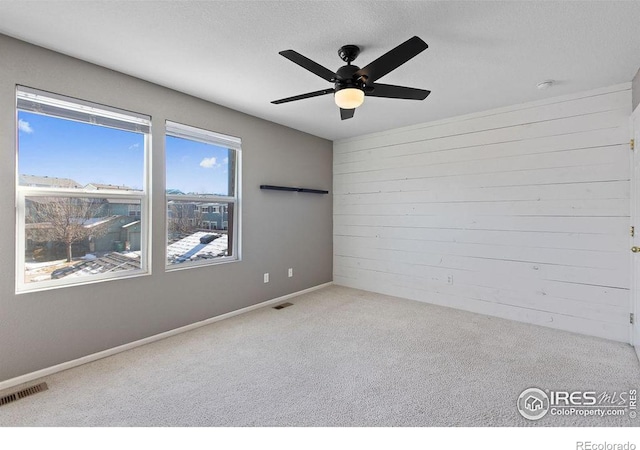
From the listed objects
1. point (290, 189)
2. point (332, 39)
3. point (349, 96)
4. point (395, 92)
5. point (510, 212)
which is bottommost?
point (510, 212)

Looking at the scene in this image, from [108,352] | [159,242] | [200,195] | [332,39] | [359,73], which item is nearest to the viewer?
[359,73]

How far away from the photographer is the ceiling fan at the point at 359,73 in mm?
1801

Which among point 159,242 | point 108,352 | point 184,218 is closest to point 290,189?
point 184,218

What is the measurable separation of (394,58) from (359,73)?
26 centimetres

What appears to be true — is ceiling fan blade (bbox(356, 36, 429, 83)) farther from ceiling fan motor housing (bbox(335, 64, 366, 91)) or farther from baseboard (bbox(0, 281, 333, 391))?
baseboard (bbox(0, 281, 333, 391))

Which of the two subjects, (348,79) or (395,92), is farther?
(395,92)

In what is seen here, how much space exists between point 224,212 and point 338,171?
86.1 inches

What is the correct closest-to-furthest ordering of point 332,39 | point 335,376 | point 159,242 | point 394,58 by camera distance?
point 394,58, point 332,39, point 335,376, point 159,242

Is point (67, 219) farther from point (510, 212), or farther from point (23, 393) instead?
point (510, 212)

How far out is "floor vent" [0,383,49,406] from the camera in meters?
1.96

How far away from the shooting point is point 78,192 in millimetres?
2471

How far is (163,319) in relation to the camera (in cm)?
298

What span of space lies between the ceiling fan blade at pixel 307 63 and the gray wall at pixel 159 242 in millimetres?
1416

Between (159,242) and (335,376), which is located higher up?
(159,242)
